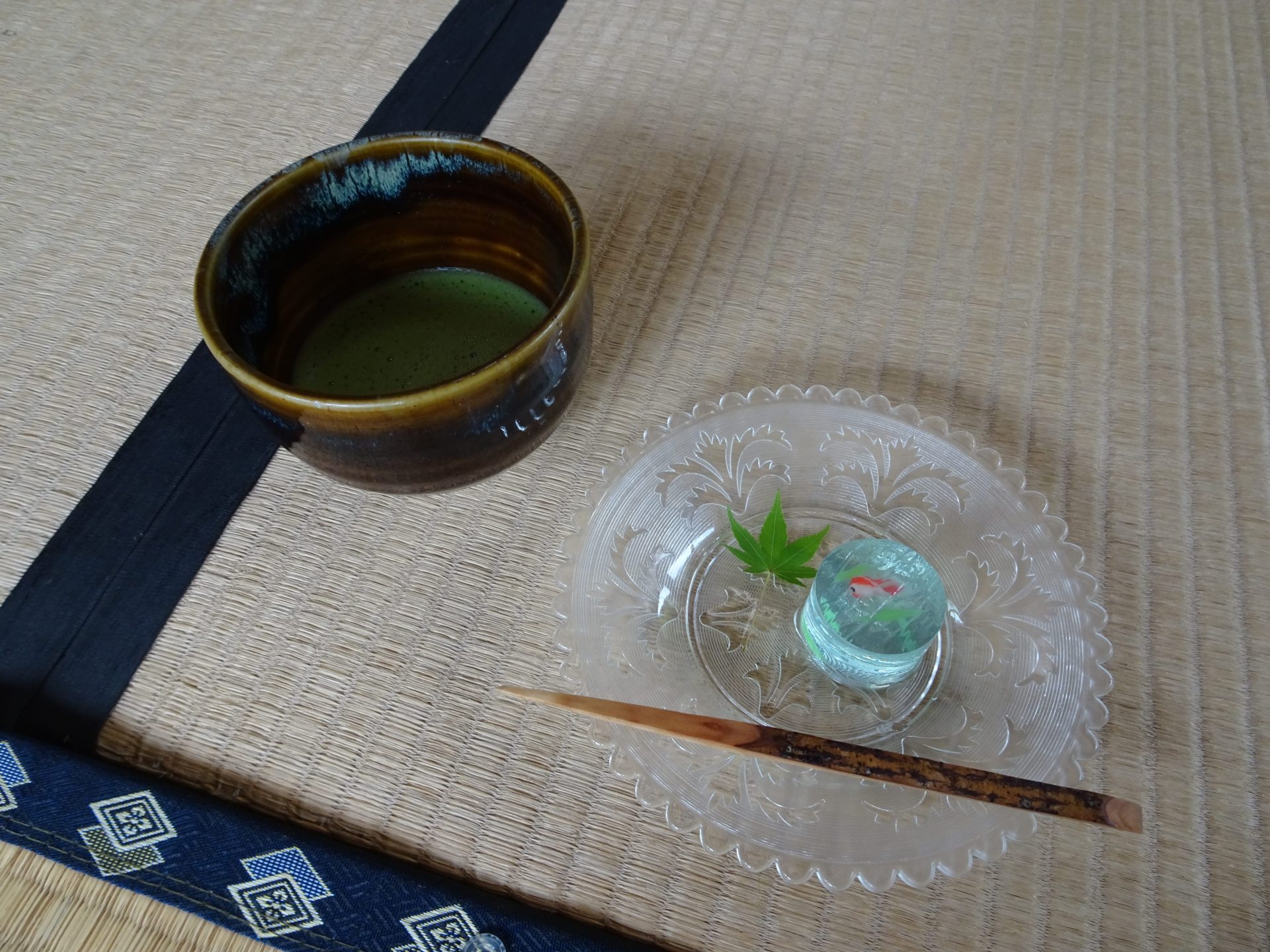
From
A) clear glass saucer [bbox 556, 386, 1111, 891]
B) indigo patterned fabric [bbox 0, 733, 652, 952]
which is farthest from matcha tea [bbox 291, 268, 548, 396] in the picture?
indigo patterned fabric [bbox 0, 733, 652, 952]

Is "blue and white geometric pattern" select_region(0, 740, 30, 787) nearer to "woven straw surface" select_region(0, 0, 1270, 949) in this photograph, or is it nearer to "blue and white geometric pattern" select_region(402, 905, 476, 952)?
"woven straw surface" select_region(0, 0, 1270, 949)

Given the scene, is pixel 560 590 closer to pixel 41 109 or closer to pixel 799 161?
pixel 799 161

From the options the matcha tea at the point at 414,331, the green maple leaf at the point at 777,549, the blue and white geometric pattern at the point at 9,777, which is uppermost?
the matcha tea at the point at 414,331

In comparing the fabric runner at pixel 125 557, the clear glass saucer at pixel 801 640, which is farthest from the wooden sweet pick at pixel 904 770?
the fabric runner at pixel 125 557

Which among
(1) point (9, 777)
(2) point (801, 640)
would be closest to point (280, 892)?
(1) point (9, 777)

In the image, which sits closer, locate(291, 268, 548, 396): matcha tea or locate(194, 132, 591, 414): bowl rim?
locate(194, 132, 591, 414): bowl rim

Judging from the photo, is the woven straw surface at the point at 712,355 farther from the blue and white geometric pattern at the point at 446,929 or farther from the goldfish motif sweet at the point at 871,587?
the goldfish motif sweet at the point at 871,587

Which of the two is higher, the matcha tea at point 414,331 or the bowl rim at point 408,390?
the bowl rim at point 408,390
